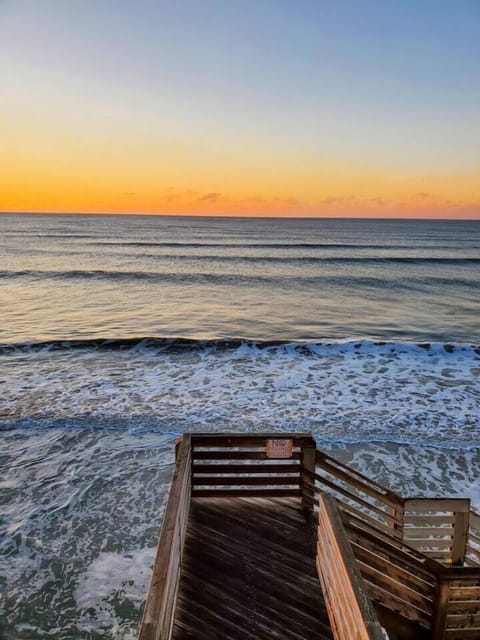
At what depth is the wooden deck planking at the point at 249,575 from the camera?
4207 millimetres

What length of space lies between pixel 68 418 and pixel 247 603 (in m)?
10.0

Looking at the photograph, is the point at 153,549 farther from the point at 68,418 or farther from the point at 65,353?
the point at 65,353

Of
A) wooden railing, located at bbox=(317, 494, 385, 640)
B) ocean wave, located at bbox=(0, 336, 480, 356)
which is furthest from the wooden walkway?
ocean wave, located at bbox=(0, 336, 480, 356)

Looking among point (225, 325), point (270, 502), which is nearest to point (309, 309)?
point (225, 325)

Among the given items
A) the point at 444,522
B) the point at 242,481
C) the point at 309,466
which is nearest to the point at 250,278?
the point at 242,481

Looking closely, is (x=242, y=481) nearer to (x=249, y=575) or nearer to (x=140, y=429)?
(x=249, y=575)

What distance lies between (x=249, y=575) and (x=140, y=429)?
8.20m

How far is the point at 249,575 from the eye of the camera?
487 centimetres

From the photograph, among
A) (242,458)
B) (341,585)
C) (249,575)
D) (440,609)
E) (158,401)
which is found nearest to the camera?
(341,585)

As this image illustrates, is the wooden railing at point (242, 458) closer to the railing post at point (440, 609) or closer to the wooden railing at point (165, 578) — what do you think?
the wooden railing at point (165, 578)

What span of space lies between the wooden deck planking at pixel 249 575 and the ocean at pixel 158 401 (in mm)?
Result: 2238

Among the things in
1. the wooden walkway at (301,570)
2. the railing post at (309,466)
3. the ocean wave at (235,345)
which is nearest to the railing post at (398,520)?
the wooden walkway at (301,570)

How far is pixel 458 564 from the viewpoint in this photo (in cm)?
598

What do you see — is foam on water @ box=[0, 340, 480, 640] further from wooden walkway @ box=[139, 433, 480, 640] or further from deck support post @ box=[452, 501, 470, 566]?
deck support post @ box=[452, 501, 470, 566]
